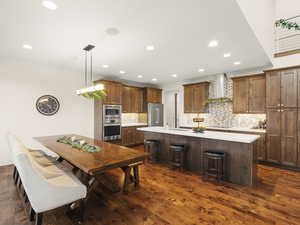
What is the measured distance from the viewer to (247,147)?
2822 mm

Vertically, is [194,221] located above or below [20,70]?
below

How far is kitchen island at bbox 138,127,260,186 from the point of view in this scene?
2801 millimetres

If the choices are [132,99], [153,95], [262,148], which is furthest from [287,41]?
[132,99]

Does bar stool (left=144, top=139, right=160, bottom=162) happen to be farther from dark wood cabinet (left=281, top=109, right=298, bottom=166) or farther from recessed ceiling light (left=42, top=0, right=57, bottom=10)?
recessed ceiling light (left=42, top=0, right=57, bottom=10)

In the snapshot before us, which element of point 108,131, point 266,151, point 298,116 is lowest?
point 266,151

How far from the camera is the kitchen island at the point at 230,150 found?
280cm

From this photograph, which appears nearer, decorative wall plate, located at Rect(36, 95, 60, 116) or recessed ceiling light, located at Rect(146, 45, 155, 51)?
recessed ceiling light, located at Rect(146, 45, 155, 51)

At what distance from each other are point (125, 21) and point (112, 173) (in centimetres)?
308

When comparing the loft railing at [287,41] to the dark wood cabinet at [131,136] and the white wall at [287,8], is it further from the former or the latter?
the dark wood cabinet at [131,136]

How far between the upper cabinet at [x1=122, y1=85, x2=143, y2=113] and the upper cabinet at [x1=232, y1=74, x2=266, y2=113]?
377 cm

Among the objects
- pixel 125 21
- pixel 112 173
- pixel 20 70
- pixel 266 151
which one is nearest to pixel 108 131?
pixel 112 173

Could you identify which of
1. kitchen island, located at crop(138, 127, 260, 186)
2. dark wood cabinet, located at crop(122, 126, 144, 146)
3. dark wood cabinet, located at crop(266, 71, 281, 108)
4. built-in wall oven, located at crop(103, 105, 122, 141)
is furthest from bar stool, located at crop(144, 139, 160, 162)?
dark wood cabinet, located at crop(266, 71, 281, 108)

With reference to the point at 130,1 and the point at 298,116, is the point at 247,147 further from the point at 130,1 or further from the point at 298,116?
the point at 130,1

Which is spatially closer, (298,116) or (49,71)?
(298,116)
